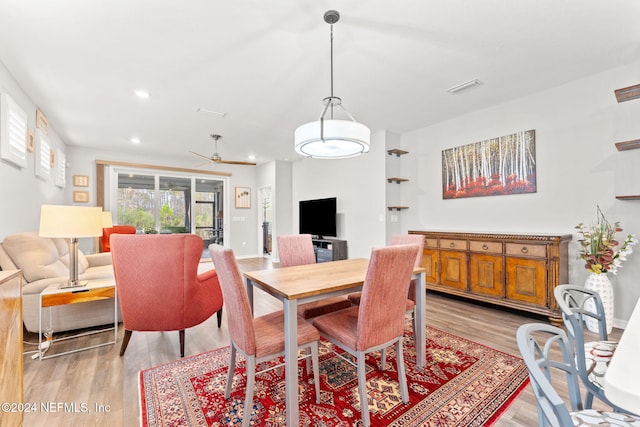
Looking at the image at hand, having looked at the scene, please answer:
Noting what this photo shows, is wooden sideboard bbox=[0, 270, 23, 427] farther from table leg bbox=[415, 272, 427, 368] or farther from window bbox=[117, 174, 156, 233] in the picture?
window bbox=[117, 174, 156, 233]

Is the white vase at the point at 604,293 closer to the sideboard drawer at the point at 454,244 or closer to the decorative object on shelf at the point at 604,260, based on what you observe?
the decorative object on shelf at the point at 604,260

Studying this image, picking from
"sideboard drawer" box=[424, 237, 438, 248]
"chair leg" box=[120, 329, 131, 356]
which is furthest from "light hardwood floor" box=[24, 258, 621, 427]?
"sideboard drawer" box=[424, 237, 438, 248]

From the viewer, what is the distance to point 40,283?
2.52 metres

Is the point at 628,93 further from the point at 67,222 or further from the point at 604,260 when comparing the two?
the point at 67,222

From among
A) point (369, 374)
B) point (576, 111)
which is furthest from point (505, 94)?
point (369, 374)

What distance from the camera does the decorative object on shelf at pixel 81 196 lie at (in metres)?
5.84

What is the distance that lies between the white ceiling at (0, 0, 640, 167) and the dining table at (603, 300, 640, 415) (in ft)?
7.22

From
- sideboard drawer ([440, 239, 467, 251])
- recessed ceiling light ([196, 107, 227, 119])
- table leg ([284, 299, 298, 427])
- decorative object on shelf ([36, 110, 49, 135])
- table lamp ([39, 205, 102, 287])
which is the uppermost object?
recessed ceiling light ([196, 107, 227, 119])

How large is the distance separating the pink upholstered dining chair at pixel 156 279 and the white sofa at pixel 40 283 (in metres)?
0.69

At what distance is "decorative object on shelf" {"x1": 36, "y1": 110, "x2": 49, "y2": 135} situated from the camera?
3.73 metres

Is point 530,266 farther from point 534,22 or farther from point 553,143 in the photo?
point 534,22

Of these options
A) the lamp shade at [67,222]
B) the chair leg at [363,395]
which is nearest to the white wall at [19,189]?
the lamp shade at [67,222]

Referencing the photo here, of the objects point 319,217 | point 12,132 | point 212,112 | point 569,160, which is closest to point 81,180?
point 12,132

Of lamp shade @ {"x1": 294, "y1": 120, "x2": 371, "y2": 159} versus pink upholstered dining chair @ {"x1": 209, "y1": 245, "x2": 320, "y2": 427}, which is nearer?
pink upholstered dining chair @ {"x1": 209, "y1": 245, "x2": 320, "y2": 427}
